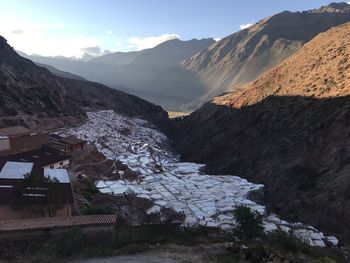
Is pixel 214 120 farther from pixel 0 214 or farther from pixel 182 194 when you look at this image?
pixel 0 214

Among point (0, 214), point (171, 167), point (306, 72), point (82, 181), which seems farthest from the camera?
point (306, 72)

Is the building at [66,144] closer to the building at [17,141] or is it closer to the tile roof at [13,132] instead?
the building at [17,141]

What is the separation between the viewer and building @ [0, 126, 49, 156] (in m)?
45.2

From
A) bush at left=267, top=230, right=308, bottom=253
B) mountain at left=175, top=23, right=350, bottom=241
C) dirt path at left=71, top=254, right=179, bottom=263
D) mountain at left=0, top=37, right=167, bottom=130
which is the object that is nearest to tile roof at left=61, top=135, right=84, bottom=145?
mountain at left=0, top=37, right=167, bottom=130

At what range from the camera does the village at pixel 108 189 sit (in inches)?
1104

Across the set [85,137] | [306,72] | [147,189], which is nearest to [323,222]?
[147,189]

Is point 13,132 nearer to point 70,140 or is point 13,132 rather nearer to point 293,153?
point 70,140

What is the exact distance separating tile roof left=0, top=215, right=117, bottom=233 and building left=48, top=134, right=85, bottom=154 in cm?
2844

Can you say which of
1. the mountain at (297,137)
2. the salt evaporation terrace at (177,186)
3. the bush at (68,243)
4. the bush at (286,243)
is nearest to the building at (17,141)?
the salt evaporation terrace at (177,186)

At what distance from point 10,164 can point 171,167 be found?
26186mm

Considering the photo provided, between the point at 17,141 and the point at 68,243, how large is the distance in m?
29.3

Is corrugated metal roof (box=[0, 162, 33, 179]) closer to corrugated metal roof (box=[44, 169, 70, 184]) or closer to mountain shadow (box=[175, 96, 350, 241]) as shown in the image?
corrugated metal roof (box=[44, 169, 70, 184])

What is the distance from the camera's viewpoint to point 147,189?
47250 millimetres

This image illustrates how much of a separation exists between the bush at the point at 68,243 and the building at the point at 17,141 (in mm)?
26695
